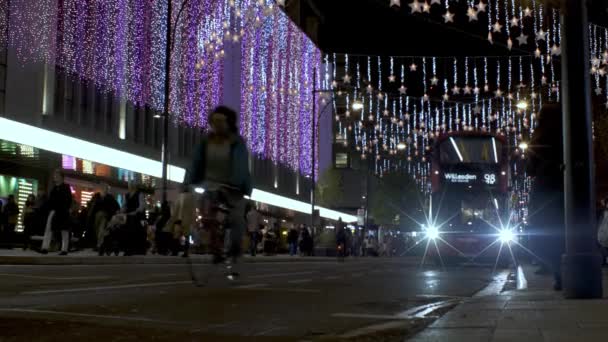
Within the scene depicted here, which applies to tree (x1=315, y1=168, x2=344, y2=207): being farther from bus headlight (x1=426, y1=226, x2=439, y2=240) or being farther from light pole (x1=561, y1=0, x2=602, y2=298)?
light pole (x1=561, y1=0, x2=602, y2=298)

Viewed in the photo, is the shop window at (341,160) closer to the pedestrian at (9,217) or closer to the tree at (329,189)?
the tree at (329,189)

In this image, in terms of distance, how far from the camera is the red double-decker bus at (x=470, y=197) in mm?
26516

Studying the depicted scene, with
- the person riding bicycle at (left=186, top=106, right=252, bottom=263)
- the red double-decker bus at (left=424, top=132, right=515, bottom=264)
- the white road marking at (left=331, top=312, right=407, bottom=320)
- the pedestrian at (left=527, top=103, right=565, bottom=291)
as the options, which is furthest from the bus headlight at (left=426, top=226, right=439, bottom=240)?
the person riding bicycle at (left=186, top=106, right=252, bottom=263)

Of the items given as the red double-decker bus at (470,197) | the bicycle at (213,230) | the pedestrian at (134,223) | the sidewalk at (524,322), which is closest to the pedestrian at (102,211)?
the pedestrian at (134,223)

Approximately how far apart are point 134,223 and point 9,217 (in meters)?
4.39

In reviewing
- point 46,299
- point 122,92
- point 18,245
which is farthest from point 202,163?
point 122,92

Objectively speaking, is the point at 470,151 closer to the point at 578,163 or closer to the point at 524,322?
the point at 578,163

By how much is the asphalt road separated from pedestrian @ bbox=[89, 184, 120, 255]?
34.7 feet

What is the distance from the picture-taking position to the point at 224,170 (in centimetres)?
745

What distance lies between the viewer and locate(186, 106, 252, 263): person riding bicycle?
745 cm

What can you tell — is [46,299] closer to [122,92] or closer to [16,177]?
[16,177]

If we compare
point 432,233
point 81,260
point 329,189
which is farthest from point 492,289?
point 329,189

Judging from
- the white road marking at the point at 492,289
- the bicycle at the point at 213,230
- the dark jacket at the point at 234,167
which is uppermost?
the dark jacket at the point at 234,167

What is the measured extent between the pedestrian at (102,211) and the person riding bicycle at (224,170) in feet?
50.1
